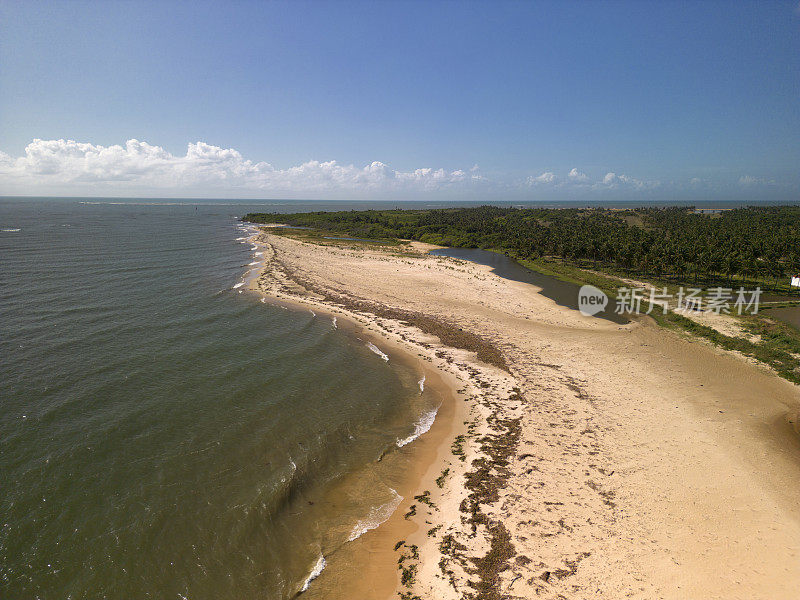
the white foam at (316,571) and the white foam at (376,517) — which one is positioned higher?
the white foam at (376,517)

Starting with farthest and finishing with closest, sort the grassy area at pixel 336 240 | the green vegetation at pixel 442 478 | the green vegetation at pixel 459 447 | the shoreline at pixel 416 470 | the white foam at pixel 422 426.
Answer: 1. the grassy area at pixel 336 240
2. the white foam at pixel 422 426
3. the green vegetation at pixel 459 447
4. the green vegetation at pixel 442 478
5. the shoreline at pixel 416 470

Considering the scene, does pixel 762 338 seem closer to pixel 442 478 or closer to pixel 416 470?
pixel 442 478

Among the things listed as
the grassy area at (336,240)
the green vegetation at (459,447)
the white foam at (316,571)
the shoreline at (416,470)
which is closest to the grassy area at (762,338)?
the shoreline at (416,470)

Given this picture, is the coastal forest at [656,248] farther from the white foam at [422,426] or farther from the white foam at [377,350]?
the white foam at [422,426]

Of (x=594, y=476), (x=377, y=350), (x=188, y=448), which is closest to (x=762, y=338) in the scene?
(x=594, y=476)

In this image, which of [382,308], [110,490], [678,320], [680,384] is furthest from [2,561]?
[678,320]

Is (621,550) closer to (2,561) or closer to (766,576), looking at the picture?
(766,576)

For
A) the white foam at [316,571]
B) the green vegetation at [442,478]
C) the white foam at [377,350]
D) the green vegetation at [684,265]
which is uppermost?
the green vegetation at [684,265]
